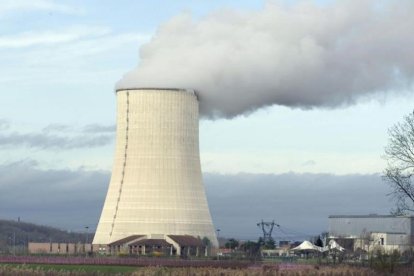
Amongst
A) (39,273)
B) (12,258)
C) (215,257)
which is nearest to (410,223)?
(215,257)

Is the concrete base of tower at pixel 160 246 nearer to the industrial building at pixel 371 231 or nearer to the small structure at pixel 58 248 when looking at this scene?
the small structure at pixel 58 248

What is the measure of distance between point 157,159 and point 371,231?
64.2ft

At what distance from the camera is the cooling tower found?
41.4 metres

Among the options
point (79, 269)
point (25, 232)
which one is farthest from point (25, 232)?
point (79, 269)

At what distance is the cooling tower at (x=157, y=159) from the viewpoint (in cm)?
4138

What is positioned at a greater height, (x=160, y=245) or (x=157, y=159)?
(x=157, y=159)

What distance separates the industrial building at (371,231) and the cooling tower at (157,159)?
12.7 metres

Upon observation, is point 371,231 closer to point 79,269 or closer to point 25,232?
point 79,269

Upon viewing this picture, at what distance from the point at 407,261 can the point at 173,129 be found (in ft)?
36.8

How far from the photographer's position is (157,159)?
41125 mm

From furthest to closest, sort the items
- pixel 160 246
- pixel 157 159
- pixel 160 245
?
pixel 160 246 → pixel 160 245 → pixel 157 159

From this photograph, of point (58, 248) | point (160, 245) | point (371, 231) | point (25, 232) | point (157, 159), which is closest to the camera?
point (157, 159)

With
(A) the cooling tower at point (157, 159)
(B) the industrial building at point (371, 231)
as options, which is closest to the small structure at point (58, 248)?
(A) the cooling tower at point (157, 159)

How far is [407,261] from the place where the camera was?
116 ft
